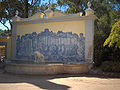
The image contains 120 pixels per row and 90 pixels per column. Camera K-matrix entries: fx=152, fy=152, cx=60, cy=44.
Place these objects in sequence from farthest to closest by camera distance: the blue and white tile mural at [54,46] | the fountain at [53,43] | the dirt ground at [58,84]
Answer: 1. the blue and white tile mural at [54,46]
2. the fountain at [53,43]
3. the dirt ground at [58,84]

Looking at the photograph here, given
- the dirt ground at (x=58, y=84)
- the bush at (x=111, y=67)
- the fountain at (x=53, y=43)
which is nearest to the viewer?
the dirt ground at (x=58, y=84)

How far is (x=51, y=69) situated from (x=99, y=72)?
11.7 feet

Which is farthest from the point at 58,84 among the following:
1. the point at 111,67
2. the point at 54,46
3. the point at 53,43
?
the point at 53,43

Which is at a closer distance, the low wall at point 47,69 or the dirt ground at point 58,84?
the dirt ground at point 58,84

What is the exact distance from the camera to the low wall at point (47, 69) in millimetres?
10844

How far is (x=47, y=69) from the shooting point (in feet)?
35.9

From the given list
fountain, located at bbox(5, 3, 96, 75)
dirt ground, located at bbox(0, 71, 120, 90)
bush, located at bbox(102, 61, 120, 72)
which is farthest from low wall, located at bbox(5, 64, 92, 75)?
bush, located at bbox(102, 61, 120, 72)

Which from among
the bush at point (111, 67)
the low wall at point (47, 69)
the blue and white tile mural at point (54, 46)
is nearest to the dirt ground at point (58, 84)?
the low wall at point (47, 69)

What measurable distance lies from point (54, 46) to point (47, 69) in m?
3.64

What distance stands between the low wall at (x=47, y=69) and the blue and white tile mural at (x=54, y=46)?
64.7 inches

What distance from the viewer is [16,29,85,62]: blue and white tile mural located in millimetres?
13234

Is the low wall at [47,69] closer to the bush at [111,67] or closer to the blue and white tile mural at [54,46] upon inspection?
the bush at [111,67]

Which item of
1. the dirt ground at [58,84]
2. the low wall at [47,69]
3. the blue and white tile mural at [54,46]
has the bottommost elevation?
the dirt ground at [58,84]

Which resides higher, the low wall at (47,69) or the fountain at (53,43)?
the fountain at (53,43)
